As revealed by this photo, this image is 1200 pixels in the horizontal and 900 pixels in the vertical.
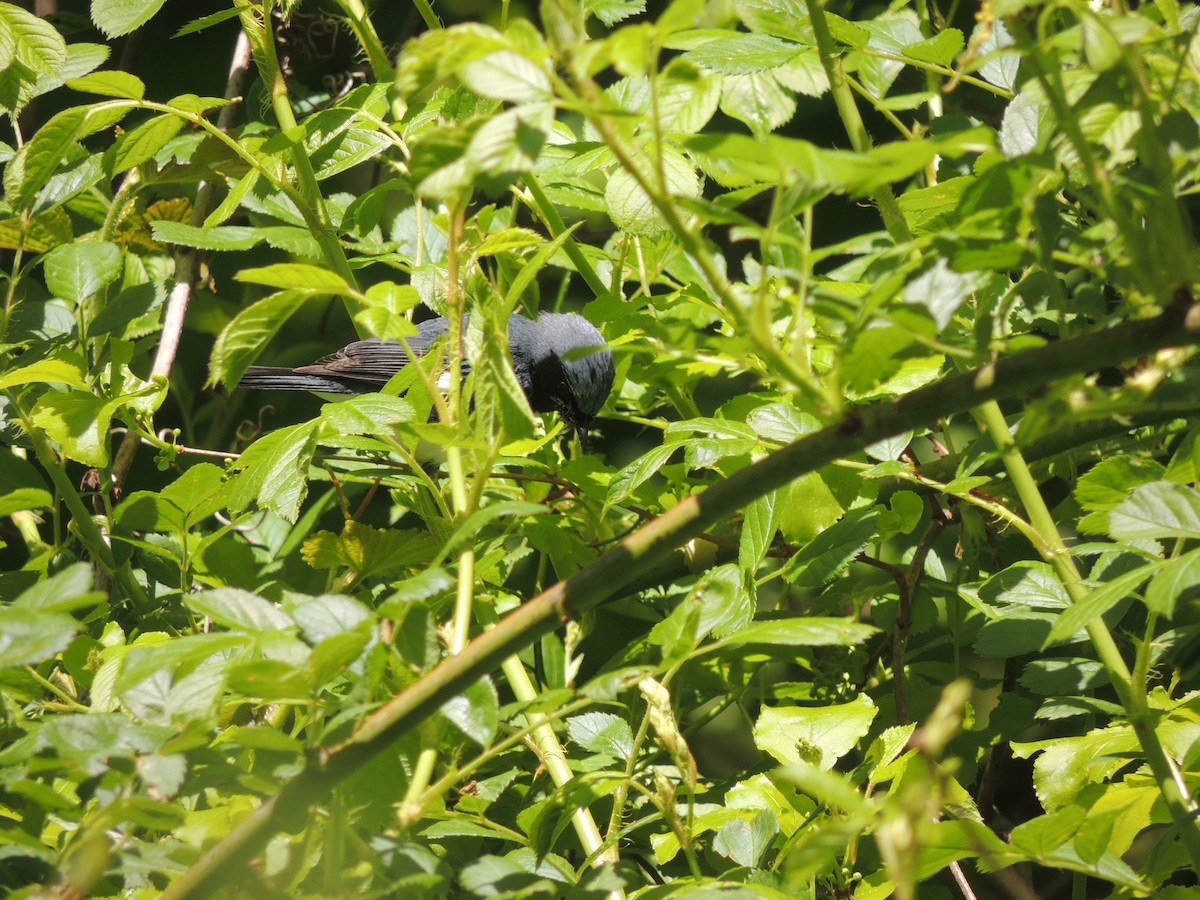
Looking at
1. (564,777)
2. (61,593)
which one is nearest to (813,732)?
(564,777)

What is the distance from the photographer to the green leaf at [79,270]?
155cm

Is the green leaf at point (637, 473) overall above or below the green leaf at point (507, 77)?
below

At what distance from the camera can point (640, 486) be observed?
1.44 metres

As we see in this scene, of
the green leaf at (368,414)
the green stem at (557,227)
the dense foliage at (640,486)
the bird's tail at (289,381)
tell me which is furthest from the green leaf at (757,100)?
the bird's tail at (289,381)

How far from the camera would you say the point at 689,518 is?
25.9 inches

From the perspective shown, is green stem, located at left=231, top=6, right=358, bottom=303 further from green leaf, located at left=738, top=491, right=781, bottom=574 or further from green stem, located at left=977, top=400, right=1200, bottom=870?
green stem, located at left=977, top=400, right=1200, bottom=870

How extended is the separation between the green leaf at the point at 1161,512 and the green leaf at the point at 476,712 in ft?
1.72

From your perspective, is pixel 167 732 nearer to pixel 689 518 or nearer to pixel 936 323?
pixel 689 518

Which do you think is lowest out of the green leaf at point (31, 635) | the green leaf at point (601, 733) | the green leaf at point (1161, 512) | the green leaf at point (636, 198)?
the green leaf at point (601, 733)

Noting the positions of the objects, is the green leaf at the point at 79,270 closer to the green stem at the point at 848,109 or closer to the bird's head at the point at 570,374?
the green stem at the point at 848,109

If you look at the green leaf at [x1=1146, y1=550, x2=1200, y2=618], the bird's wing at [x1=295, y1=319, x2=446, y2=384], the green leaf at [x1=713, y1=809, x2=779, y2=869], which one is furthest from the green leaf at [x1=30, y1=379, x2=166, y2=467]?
the bird's wing at [x1=295, y1=319, x2=446, y2=384]

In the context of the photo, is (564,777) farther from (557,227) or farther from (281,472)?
(557,227)

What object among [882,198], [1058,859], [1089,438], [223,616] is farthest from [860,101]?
[223,616]

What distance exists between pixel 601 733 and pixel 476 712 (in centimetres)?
42
